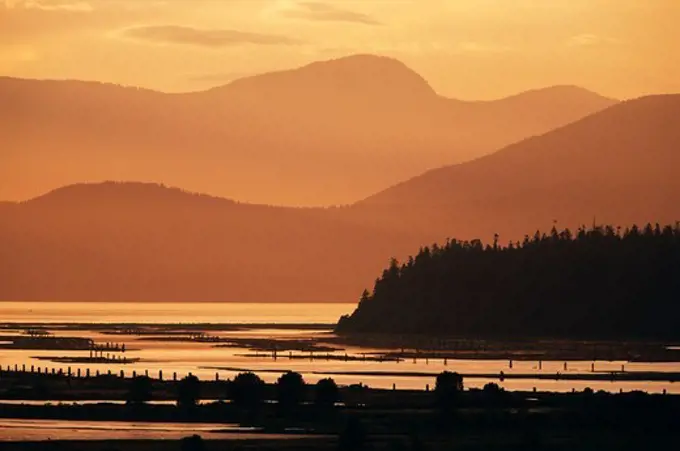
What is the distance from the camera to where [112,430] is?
100562 mm

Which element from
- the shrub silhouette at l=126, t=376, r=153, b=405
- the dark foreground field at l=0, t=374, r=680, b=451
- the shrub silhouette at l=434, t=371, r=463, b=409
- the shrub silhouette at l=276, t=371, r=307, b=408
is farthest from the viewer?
the shrub silhouette at l=126, t=376, r=153, b=405

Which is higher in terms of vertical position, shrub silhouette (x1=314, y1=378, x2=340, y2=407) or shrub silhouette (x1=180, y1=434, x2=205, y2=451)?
shrub silhouette (x1=314, y1=378, x2=340, y2=407)

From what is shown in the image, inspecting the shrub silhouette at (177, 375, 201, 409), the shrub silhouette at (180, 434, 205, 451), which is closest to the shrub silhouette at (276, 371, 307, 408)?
the shrub silhouette at (177, 375, 201, 409)

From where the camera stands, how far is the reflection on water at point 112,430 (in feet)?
317

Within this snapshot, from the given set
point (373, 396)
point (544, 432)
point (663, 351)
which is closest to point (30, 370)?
point (373, 396)

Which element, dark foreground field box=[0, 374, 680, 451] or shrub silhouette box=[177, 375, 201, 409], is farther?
shrub silhouette box=[177, 375, 201, 409]

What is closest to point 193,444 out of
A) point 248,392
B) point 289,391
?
point 289,391

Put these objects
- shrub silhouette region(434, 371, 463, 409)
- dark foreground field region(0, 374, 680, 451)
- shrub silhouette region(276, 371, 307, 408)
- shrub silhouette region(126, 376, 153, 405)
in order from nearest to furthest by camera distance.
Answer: dark foreground field region(0, 374, 680, 451)
shrub silhouette region(434, 371, 463, 409)
shrub silhouette region(276, 371, 307, 408)
shrub silhouette region(126, 376, 153, 405)

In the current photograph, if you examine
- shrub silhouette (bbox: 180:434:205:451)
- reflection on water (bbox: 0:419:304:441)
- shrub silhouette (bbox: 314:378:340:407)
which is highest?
shrub silhouette (bbox: 314:378:340:407)

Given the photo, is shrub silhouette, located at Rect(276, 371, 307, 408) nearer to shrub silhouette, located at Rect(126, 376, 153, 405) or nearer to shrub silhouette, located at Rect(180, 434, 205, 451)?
shrub silhouette, located at Rect(126, 376, 153, 405)

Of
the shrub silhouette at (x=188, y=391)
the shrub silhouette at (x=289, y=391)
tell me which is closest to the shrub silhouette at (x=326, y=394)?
the shrub silhouette at (x=289, y=391)

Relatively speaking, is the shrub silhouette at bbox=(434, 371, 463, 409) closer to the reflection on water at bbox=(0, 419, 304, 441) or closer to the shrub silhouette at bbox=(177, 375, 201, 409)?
the reflection on water at bbox=(0, 419, 304, 441)

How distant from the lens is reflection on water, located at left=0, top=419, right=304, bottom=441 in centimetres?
9650

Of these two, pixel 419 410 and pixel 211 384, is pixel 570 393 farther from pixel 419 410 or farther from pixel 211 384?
pixel 211 384
